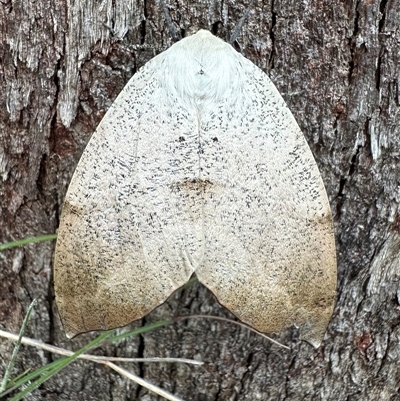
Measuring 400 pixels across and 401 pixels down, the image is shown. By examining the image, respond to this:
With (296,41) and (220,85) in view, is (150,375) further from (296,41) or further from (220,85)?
(296,41)

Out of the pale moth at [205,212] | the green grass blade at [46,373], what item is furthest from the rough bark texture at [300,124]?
the green grass blade at [46,373]

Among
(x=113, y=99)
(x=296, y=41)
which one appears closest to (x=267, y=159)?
(x=296, y=41)

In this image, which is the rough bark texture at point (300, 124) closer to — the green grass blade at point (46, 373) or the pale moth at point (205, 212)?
the pale moth at point (205, 212)

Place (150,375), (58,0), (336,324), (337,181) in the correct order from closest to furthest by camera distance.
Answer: (58,0)
(337,181)
(336,324)
(150,375)

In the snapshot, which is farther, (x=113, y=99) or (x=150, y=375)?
(x=150, y=375)

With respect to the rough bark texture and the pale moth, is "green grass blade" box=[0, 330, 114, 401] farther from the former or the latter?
the rough bark texture

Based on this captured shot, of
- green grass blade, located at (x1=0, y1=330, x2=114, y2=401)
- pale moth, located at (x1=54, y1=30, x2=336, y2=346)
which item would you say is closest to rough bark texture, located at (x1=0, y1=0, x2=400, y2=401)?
pale moth, located at (x1=54, y1=30, x2=336, y2=346)

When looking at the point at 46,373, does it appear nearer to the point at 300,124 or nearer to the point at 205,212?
the point at 205,212
